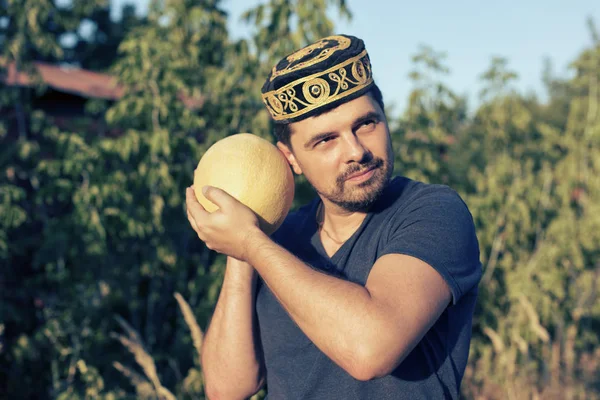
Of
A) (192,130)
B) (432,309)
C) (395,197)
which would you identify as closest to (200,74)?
(192,130)

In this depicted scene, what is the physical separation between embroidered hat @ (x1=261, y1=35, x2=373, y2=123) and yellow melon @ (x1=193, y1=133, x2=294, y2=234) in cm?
17

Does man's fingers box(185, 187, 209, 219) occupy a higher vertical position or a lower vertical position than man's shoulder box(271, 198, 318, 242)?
higher

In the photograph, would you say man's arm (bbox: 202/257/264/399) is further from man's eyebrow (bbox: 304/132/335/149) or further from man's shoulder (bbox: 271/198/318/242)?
man's eyebrow (bbox: 304/132/335/149)

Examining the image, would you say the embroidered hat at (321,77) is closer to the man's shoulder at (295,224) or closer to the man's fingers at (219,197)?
the man's fingers at (219,197)

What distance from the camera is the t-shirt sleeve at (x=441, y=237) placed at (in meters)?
1.73

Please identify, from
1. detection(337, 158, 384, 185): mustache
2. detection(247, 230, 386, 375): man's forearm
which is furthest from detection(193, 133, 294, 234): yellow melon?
detection(247, 230, 386, 375): man's forearm

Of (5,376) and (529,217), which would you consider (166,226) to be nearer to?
(5,376)

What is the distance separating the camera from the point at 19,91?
17.0 ft

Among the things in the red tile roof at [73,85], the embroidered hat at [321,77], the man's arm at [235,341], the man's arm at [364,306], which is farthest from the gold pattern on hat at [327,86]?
the red tile roof at [73,85]

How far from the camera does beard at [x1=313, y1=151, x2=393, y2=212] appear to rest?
80.7 inches

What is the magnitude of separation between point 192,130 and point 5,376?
8.19ft

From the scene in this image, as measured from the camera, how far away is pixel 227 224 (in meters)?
1.84

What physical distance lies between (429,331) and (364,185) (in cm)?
53

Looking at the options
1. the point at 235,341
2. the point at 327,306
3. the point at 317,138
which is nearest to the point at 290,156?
the point at 317,138
